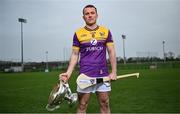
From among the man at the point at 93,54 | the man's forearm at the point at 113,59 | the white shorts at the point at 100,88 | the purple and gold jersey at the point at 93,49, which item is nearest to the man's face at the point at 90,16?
the man at the point at 93,54

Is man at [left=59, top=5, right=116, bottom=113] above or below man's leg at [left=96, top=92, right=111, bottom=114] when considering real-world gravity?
above

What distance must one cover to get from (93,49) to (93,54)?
7cm

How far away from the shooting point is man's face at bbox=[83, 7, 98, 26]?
4461 millimetres

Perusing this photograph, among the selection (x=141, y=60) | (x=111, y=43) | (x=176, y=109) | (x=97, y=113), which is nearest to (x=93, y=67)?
(x=111, y=43)

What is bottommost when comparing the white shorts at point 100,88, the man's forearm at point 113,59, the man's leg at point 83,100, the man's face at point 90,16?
the man's leg at point 83,100

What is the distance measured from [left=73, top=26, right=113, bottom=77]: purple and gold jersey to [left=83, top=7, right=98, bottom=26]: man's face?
0.11 metres

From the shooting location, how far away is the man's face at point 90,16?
4461mm

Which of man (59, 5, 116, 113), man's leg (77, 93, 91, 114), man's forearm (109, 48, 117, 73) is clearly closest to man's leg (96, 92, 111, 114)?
man (59, 5, 116, 113)

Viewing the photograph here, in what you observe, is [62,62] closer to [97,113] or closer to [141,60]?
[141,60]

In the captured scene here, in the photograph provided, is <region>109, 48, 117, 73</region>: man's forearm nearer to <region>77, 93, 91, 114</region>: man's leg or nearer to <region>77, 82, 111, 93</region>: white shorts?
<region>77, 82, 111, 93</region>: white shorts

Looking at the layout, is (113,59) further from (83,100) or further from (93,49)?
(83,100)

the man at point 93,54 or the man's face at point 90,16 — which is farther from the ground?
the man's face at point 90,16

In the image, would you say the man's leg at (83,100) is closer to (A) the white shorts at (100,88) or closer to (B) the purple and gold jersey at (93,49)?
(A) the white shorts at (100,88)

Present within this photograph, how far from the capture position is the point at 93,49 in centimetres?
441
